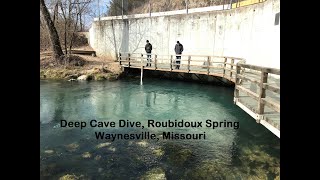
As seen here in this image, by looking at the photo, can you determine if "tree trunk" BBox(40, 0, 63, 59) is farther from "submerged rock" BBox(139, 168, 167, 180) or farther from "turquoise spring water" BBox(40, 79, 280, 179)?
"submerged rock" BBox(139, 168, 167, 180)

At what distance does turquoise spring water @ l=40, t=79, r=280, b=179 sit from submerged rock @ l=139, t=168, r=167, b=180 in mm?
22

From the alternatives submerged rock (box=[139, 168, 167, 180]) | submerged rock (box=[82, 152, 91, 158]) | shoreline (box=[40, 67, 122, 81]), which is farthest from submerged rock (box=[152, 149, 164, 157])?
shoreline (box=[40, 67, 122, 81])

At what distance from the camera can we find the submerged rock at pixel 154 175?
222 inches

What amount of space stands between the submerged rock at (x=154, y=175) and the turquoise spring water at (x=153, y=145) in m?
0.02

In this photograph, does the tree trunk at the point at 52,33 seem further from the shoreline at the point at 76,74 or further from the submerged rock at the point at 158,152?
the submerged rock at the point at 158,152

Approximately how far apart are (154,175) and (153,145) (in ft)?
5.30

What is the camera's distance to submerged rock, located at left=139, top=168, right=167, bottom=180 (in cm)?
563

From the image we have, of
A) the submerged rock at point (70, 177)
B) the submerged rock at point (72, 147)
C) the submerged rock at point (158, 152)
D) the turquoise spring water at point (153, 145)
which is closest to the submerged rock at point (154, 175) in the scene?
the turquoise spring water at point (153, 145)

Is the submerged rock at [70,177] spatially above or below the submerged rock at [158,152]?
below

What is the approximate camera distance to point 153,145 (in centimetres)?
732
